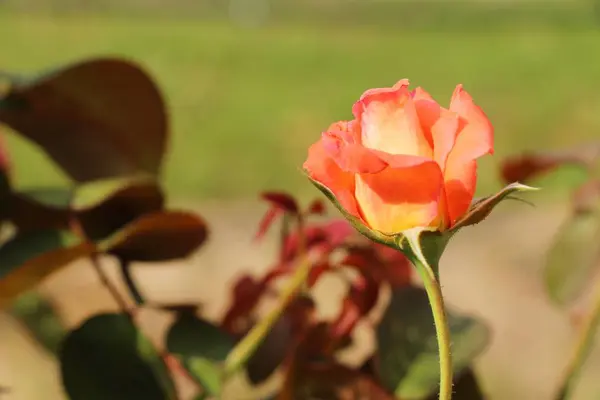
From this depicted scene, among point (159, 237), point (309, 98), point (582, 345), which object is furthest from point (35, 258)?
point (309, 98)

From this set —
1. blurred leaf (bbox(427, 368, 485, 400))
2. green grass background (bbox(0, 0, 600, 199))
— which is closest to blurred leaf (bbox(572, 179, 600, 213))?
blurred leaf (bbox(427, 368, 485, 400))

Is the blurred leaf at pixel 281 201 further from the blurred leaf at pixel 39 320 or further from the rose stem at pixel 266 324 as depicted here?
the blurred leaf at pixel 39 320

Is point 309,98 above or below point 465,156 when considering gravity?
below

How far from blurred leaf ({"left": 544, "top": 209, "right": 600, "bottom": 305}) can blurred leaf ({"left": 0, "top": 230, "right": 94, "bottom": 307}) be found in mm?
162

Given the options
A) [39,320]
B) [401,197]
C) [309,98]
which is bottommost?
[309,98]

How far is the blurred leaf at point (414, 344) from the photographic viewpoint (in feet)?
0.68

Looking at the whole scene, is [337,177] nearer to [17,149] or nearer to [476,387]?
[476,387]

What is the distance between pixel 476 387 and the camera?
224 millimetres

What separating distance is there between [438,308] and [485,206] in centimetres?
2

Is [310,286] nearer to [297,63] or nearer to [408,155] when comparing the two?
[408,155]

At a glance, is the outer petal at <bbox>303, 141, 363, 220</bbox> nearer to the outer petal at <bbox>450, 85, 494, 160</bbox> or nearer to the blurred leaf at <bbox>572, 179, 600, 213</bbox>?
the outer petal at <bbox>450, 85, 494, 160</bbox>

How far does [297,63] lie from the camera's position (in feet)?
7.92

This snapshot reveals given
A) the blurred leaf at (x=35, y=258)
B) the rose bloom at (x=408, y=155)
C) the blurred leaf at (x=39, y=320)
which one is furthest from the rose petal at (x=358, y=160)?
the blurred leaf at (x=39, y=320)

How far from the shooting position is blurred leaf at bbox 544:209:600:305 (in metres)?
0.30
